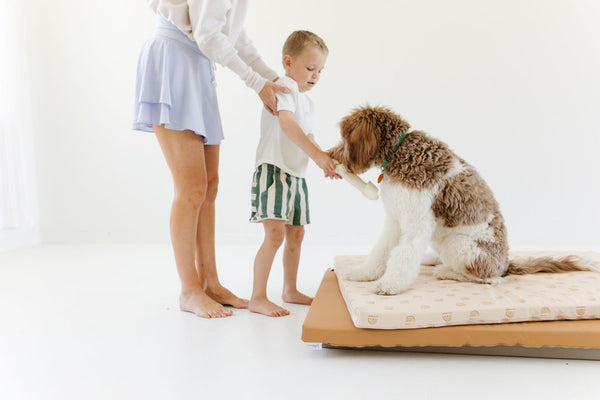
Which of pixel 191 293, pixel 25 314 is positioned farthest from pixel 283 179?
pixel 25 314

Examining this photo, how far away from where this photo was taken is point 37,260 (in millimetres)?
4281

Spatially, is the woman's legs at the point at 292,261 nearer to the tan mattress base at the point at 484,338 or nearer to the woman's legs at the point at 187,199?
the woman's legs at the point at 187,199

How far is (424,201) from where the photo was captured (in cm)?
206

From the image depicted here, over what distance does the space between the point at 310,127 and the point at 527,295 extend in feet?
4.71

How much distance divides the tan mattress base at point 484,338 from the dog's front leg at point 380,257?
0.55 m

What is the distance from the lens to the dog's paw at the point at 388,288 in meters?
2.00

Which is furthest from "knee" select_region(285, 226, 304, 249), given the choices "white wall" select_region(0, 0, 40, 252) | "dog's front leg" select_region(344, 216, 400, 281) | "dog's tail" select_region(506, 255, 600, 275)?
"white wall" select_region(0, 0, 40, 252)

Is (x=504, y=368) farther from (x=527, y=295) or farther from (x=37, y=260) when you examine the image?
(x=37, y=260)

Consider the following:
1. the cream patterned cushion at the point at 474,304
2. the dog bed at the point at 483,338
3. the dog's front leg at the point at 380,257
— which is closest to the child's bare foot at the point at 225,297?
the dog's front leg at the point at 380,257

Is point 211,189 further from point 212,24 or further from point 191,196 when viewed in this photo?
point 212,24

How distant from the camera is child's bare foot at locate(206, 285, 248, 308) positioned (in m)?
2.55

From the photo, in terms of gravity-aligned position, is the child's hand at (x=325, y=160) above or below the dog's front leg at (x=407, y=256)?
above

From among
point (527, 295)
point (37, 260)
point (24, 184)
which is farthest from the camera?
point (24, 184)

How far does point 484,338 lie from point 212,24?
182cm
